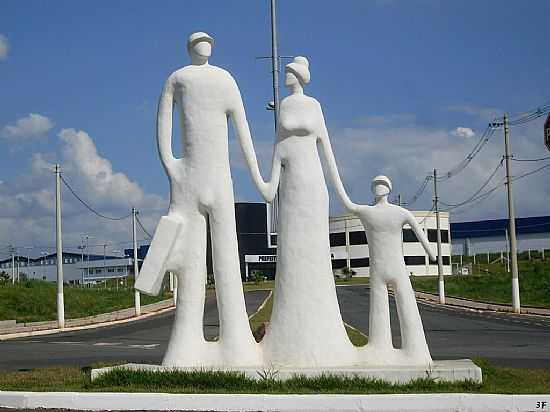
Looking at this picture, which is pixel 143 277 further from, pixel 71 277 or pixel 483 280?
pixel 71 277

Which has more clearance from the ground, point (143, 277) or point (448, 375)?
point (143, 277)

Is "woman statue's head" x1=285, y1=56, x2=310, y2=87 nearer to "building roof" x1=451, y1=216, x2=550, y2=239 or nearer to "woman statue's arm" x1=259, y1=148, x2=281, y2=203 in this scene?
"woman statue's arm" x1=259, y1=148, x2=281, y2=203

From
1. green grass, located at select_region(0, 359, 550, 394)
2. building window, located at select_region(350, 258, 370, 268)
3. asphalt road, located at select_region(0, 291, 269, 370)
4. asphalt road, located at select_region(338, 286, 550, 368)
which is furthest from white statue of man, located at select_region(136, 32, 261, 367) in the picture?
building window, located at select_region(350, 258, 370, 268)

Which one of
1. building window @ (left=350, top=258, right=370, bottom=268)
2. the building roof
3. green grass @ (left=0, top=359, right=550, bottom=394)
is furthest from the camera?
the building roof

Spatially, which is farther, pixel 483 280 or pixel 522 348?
pixel 483 280

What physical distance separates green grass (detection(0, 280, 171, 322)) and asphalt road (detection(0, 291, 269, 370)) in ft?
24.4

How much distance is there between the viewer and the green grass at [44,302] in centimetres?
3934

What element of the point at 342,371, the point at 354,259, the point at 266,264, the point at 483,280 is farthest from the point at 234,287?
the point at 266,264

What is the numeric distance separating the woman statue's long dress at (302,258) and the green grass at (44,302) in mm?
27664

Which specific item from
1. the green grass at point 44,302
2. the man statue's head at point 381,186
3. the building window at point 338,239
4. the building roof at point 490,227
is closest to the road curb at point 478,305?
the green grass at point 44,302

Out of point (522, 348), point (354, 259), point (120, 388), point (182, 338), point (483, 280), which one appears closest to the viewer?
point (120, 388)

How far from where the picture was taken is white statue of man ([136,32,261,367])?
12.0m

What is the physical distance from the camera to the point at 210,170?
12.2 meters

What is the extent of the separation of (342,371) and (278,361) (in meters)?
1.12
